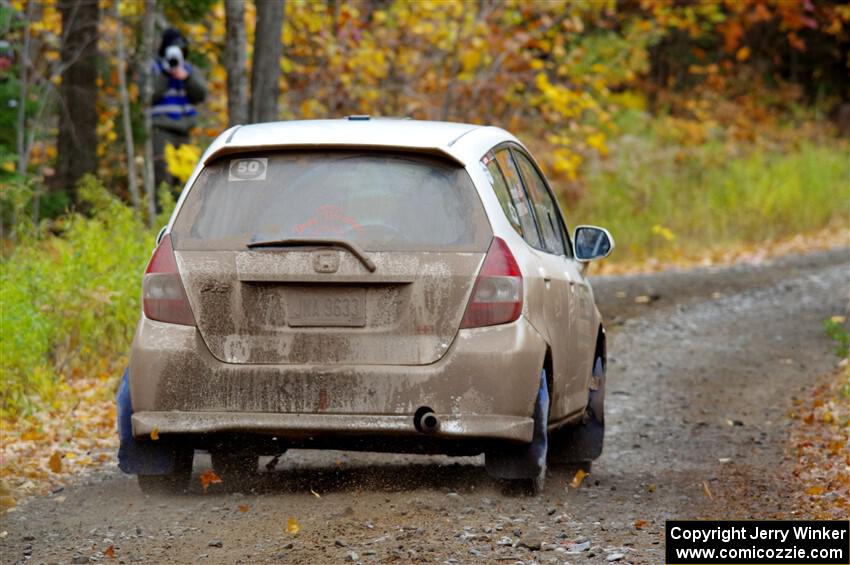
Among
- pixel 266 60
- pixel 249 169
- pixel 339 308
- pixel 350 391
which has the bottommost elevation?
pixel 350 391

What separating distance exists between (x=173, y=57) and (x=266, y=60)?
2.75 meters

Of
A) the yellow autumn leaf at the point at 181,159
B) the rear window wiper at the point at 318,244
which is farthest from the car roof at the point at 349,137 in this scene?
the yellow autumn leaf at the point at 181,159

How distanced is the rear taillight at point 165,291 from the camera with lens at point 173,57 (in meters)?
11.3

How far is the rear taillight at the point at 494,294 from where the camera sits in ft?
22.0

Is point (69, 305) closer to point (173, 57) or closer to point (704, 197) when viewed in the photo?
point (173, 57)

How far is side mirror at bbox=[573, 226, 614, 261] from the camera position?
837 centimetres

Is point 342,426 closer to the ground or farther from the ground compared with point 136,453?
farther from the ground

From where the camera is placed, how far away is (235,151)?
23.2 feet

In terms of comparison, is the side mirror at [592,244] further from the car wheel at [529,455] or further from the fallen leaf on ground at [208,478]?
the fallen leaf on ground at [208,478]

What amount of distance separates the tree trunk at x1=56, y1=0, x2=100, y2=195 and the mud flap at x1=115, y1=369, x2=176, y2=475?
1166 cm

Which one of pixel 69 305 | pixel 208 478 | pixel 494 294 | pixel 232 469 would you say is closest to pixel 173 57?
pixel 69 305

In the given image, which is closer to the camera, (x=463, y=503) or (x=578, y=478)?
(x=463, y=503)

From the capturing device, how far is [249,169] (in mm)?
7051

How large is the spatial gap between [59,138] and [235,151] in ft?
41.2
